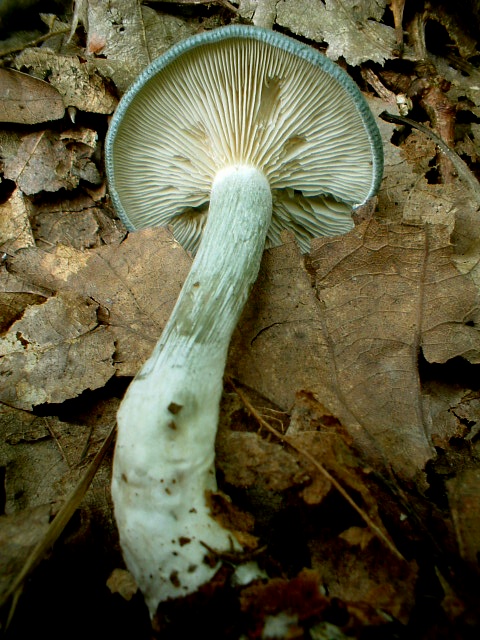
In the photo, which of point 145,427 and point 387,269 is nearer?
point 145,427

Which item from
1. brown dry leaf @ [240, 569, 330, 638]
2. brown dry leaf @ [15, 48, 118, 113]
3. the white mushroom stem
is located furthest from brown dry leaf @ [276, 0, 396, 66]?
brown dry leaf @ [240, 569, 330, 638]

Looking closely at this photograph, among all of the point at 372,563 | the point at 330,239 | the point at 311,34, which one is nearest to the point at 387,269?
the point at 330,239

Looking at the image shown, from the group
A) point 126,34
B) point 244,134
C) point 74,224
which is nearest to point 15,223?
point 74,224

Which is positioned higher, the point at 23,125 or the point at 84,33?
the point at 84,33

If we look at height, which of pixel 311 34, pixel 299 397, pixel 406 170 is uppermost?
pixel 311 34

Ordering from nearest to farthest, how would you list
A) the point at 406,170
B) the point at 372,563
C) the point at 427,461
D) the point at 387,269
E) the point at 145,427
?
the point at 372,563 < the point at 145,427 < the point at 427,461 < the point at 387,269 < the point at 406,170

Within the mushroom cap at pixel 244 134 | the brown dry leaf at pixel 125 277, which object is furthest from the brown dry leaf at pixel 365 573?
the mushroom cap at pixel 244 134

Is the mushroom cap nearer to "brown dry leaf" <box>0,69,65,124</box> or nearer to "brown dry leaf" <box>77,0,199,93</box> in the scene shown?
"brown dry leaf" <box>0,69,65,124</box>

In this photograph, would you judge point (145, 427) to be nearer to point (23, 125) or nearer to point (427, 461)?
point (427, 461)
